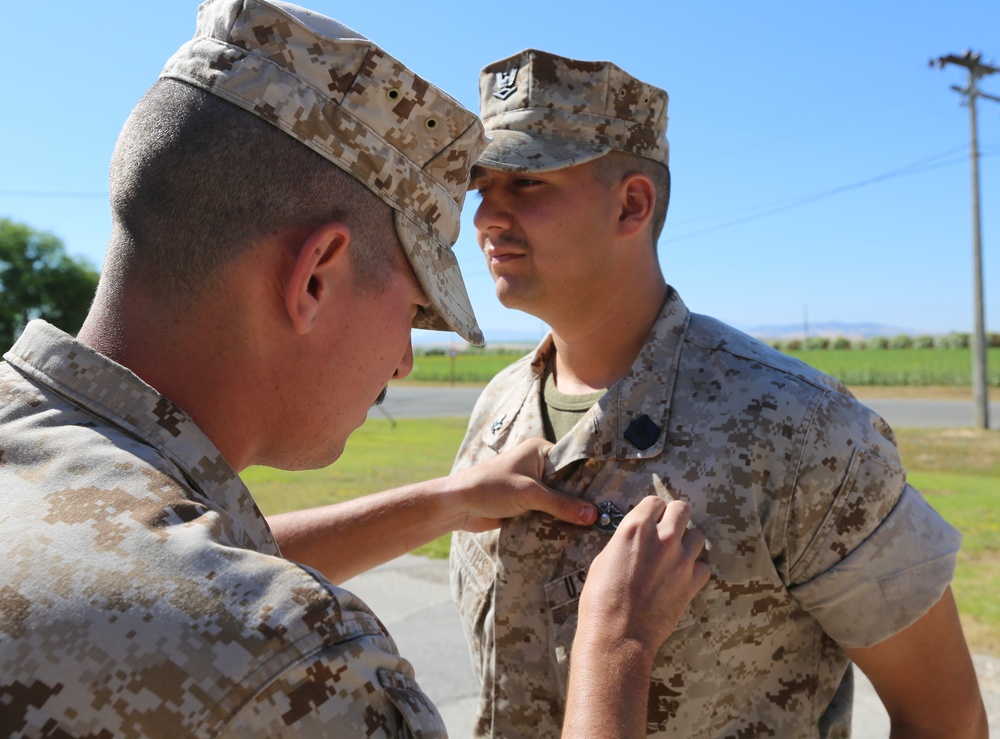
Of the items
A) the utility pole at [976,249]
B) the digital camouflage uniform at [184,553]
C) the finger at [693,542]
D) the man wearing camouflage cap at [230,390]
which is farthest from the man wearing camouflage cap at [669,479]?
the utility pole at [976,249]

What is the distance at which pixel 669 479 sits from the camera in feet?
7.07

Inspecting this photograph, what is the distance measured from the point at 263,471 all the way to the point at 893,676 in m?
12.7

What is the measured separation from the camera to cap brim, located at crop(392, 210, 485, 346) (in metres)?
1.48

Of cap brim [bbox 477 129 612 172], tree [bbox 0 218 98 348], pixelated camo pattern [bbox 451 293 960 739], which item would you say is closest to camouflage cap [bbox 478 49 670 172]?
cap brim [bbox 477 129 612 172]

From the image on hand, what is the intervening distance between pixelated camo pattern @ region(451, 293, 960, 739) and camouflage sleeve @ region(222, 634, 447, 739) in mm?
1083

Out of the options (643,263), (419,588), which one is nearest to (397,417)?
(419,588)

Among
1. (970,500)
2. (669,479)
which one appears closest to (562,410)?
(669,479)

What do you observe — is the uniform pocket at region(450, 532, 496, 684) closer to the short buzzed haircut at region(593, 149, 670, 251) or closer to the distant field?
the short buzzed haircut at region(593, 149, 670, 251)

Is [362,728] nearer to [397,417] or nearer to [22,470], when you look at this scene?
[22,470]

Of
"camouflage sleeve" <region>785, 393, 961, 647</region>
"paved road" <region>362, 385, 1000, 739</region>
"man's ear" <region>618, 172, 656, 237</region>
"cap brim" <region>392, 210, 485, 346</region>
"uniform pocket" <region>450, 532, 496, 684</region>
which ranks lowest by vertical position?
"paved road" <region>362, 385, 1000, 739</region>

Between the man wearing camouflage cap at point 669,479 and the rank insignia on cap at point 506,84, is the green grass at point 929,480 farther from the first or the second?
the rank insignia on cap at point 506,84

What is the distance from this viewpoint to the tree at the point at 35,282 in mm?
46875

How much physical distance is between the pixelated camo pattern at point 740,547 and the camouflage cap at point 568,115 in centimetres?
63

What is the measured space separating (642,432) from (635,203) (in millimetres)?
760
